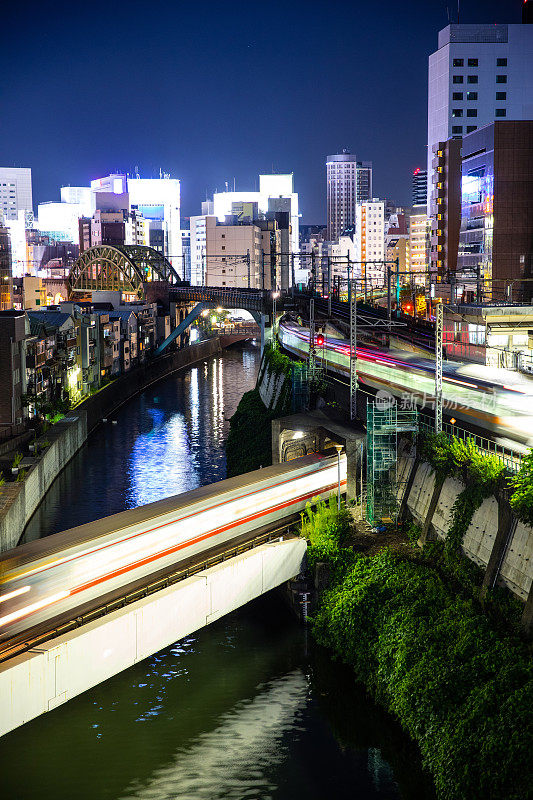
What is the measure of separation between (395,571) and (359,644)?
160cm

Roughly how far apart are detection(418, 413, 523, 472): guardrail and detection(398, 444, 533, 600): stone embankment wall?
860 mm

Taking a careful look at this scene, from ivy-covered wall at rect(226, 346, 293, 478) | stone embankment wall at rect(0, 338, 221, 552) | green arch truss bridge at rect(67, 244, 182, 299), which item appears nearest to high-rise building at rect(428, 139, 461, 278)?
ivy-covered wall at rect(226, 346, 293, 478)

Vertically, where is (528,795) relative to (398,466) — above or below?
below

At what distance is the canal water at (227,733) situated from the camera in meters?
14.1

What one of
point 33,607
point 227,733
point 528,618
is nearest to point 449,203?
point 528,618

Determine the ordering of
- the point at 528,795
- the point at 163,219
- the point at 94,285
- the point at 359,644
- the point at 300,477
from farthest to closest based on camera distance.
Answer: the point at 163,219 < the point at 94,285 < the point at 300,477 < the point at 359,644 < the point at 528,795

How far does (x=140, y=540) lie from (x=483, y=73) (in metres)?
77.8

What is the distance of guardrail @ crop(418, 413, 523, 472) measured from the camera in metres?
17.1

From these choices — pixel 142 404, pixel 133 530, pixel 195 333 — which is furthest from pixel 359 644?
pixel 195 333

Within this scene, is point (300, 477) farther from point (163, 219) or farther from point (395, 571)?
point (163, 219)

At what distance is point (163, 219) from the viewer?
7657 inches

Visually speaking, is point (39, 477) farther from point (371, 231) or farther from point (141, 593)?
point (371, 231)

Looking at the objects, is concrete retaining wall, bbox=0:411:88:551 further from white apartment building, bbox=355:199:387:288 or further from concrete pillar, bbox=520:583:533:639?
white apartment building, bbox=355:199:387:288

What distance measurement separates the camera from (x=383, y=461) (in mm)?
21312
